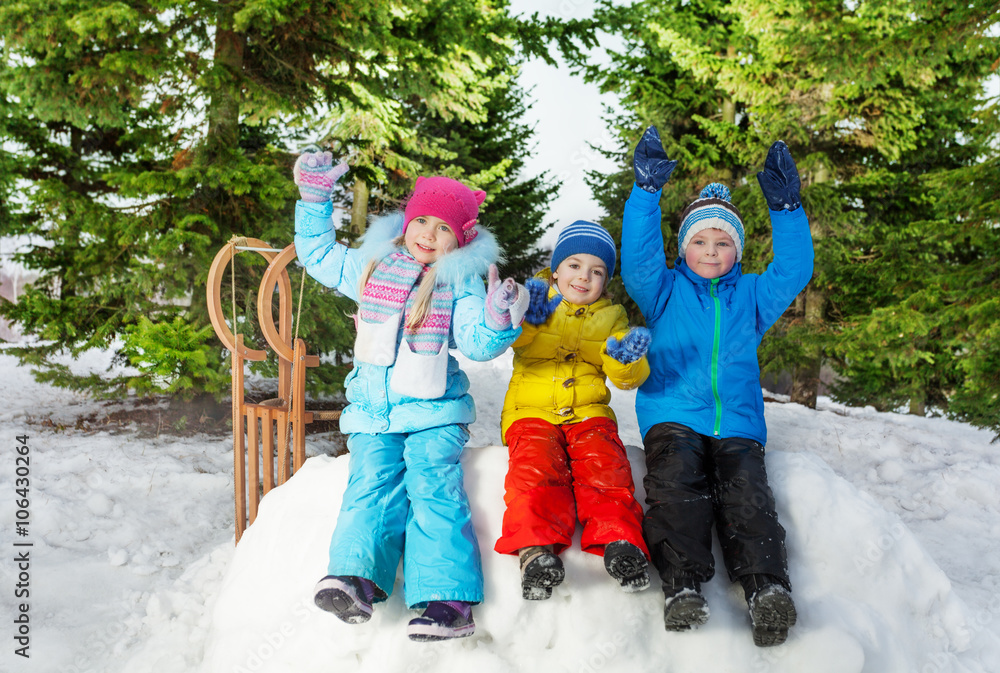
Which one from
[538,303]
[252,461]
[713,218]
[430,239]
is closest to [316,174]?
[430,239]

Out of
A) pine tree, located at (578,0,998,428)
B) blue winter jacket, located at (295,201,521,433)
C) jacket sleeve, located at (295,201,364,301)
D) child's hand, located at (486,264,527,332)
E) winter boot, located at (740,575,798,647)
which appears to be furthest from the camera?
pine tree, located at (578,0,998,428)

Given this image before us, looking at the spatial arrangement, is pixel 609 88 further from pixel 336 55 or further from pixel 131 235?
pixel 131 235

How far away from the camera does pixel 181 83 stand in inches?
207

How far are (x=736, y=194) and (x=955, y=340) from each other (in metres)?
3.51

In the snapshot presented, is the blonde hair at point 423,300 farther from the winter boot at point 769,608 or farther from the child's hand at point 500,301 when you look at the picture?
the winter boot at point 769,608

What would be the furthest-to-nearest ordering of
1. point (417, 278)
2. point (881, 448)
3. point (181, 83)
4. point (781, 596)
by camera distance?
point (881, 448), point (181, 83), point (417, 278), point (781, 596)

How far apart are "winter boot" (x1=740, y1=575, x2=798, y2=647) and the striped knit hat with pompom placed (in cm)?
143

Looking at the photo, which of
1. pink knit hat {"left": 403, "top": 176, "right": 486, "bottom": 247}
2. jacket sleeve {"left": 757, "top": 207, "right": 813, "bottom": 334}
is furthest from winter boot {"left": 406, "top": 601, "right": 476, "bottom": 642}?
jacket sleeve {"left": 757, "top": 207, "right": 813, "bottom": 334}

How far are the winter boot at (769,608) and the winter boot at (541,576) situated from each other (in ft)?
2.27

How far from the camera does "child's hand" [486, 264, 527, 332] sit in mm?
2176

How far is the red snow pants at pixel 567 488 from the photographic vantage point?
82.0 inches

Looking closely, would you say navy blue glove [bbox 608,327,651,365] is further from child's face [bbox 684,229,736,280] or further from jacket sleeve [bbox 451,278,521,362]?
child's face [bbox 684,229,736,280]

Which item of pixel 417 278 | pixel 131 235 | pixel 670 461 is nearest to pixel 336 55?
pixel 131 235

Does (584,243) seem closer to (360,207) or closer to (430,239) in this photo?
(430,239)
